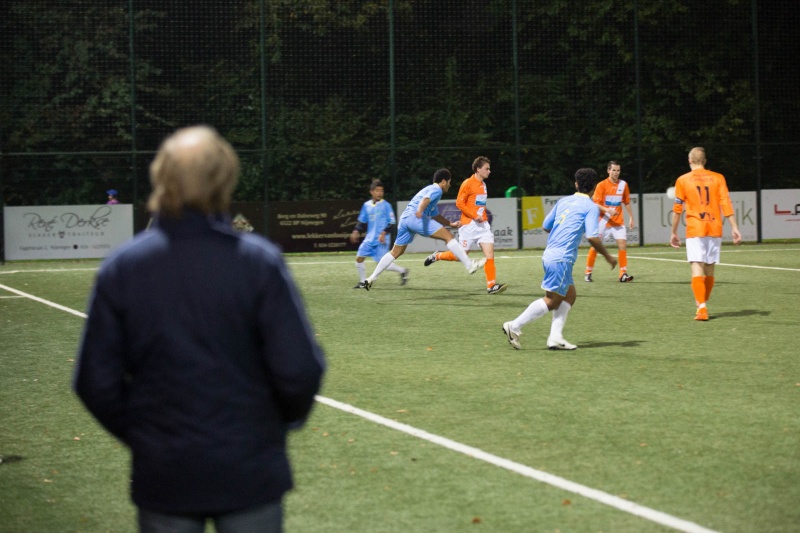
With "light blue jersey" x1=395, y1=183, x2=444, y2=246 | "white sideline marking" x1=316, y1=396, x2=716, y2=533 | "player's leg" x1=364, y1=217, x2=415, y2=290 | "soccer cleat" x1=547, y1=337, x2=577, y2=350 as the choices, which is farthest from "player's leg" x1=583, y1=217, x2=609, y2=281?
"white sideline marking" x1=316, y1=396, x2=716, y2=533

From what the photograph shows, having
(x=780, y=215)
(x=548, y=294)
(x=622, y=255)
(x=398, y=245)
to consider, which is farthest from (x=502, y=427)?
(x=780, y=215)

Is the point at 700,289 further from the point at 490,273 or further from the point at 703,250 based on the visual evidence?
the point at 490,273

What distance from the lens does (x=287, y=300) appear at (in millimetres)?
2885

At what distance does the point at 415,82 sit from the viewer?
33.8 meters

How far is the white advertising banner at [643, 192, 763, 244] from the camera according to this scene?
2800 cm

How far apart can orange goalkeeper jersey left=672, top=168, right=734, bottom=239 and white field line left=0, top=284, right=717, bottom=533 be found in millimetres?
5995

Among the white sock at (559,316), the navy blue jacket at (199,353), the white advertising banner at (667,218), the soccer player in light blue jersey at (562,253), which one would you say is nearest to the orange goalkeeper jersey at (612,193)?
the soccer player in light blue jersey at (562,253)

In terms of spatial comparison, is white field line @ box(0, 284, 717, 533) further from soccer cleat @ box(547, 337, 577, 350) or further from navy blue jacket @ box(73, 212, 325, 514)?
soccer cleat @ box(547, 337, 577, 350)

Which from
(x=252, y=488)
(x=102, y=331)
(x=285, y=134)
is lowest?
(x=252, y=488)

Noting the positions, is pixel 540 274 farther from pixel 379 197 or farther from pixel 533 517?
pixel 533 517

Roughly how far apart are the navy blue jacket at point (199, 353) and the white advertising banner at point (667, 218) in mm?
25876

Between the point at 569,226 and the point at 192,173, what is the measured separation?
770cm

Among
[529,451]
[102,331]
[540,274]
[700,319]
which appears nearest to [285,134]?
[540,274]

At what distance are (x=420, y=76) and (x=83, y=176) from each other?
1054cm
